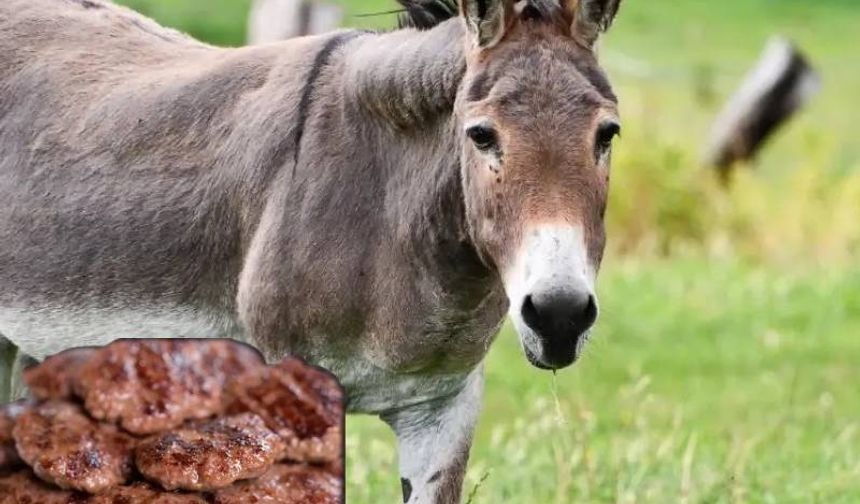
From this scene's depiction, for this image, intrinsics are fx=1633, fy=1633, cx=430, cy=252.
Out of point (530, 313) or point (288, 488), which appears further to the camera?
point (530, 313)

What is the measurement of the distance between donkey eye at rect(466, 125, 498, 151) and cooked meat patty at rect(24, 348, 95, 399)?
1.01 m

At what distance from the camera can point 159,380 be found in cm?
346

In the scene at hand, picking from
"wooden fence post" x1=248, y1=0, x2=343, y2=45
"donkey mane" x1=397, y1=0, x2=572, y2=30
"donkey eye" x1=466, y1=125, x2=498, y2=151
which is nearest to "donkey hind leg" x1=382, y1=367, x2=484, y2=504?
"donkey mane" x1=397, y1=0, x2=572, y2=30

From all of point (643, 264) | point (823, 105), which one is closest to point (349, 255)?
point (643, 264)

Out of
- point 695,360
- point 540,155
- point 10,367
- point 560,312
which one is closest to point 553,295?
point 560,312

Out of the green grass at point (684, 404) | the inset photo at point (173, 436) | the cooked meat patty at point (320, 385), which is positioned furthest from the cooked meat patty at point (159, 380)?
the green grass at point (684, 404)

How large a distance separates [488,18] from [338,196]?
762mm

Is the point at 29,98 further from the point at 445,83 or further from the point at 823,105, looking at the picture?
the point at 823,105

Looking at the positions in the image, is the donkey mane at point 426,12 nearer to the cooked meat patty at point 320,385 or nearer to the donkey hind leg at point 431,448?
the donkey hind leg at point 431,448

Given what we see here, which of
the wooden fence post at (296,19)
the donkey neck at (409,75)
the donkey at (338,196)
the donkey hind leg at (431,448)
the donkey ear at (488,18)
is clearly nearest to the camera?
the donkey at (338,196)

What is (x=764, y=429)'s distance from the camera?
8336mm

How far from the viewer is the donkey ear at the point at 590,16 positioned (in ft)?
12.9

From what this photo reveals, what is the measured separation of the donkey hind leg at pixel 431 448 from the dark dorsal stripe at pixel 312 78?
0.83 metres

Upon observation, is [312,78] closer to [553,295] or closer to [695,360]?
[553,295]
